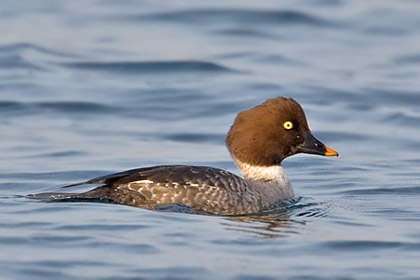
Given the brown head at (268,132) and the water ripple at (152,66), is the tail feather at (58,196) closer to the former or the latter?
the brown head at (268,132)

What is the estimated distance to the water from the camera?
30.1 feet

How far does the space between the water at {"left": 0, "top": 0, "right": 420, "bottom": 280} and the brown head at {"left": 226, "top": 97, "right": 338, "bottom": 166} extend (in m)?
0.61

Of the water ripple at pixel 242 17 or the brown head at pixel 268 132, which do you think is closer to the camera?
the brown head at pixel 268 132

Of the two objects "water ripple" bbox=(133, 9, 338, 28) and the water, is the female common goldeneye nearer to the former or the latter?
the water

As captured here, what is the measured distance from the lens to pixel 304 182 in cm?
1303

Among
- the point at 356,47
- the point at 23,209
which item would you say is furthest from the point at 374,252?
the point at 356,47

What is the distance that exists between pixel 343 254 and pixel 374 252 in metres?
0.29

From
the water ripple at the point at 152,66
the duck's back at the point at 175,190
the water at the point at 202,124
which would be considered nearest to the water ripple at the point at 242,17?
the water at the point at 202,124

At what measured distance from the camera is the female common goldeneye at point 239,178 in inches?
411

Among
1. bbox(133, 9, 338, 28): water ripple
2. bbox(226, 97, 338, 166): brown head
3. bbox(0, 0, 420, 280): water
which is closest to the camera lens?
bbox(0, 0, 420, 280): water

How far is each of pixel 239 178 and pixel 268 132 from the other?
59 cm

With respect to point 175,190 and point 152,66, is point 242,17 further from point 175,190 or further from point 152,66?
point 175,190

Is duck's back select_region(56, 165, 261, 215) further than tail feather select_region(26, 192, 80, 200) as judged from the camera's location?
No

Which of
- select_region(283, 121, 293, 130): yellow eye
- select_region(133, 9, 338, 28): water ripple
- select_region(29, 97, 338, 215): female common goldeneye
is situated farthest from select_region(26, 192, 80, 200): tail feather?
select_region(133, 9, 338, 28): water ripple
